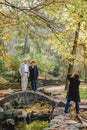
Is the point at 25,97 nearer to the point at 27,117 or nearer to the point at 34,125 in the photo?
the point at 27,117

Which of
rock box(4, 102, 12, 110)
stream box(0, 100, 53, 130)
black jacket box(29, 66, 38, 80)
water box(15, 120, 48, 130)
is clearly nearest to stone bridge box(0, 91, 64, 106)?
stream box(0, 100, 53, 130)

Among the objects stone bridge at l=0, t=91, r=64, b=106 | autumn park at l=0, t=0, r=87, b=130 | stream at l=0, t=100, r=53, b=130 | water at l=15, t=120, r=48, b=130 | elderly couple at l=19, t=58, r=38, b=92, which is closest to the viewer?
autumn park at l=0, t=0, r=87, b=130

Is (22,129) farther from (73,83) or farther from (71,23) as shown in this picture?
(71,23)

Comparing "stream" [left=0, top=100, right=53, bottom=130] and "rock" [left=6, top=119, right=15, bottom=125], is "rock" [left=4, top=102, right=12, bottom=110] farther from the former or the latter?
"rock" [left=6, top=119, right=15, bottom=125]

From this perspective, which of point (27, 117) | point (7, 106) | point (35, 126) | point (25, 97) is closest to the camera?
point (35, 126)

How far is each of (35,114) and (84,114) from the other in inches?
116

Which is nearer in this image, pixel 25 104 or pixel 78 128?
pixel 78 128

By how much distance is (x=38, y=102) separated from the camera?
19.5 meters

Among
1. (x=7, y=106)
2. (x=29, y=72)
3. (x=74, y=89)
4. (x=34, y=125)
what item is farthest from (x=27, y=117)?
(x=74, y=89)

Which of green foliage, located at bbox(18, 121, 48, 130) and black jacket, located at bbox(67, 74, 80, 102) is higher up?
black jacket, located at bbox(67, 74, 80, 102)

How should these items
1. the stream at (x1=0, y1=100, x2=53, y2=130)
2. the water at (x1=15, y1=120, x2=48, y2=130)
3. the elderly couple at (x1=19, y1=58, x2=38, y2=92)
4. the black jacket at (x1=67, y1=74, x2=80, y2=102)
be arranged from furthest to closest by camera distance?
the elderly couple at (x1=19, y1=58, x2=38, y2=92) → the stream at (x1=0, y1=100, x2=53, y2=130) → the water at (x1=15, y1=120, x2=48, y2=130) → the black jacket at (x1=67, y1=74, x2=80, y2=102)

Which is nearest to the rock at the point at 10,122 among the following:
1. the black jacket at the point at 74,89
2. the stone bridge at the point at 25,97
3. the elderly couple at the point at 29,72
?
the black jacket at the point at 74,89

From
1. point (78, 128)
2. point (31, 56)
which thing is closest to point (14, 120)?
point (78, 128)

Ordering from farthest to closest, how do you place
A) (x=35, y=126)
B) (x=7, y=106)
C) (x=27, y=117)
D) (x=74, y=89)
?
(x=7, y=106), (x=27, y=117), (x=35, y=126), (x=74, y=89)
